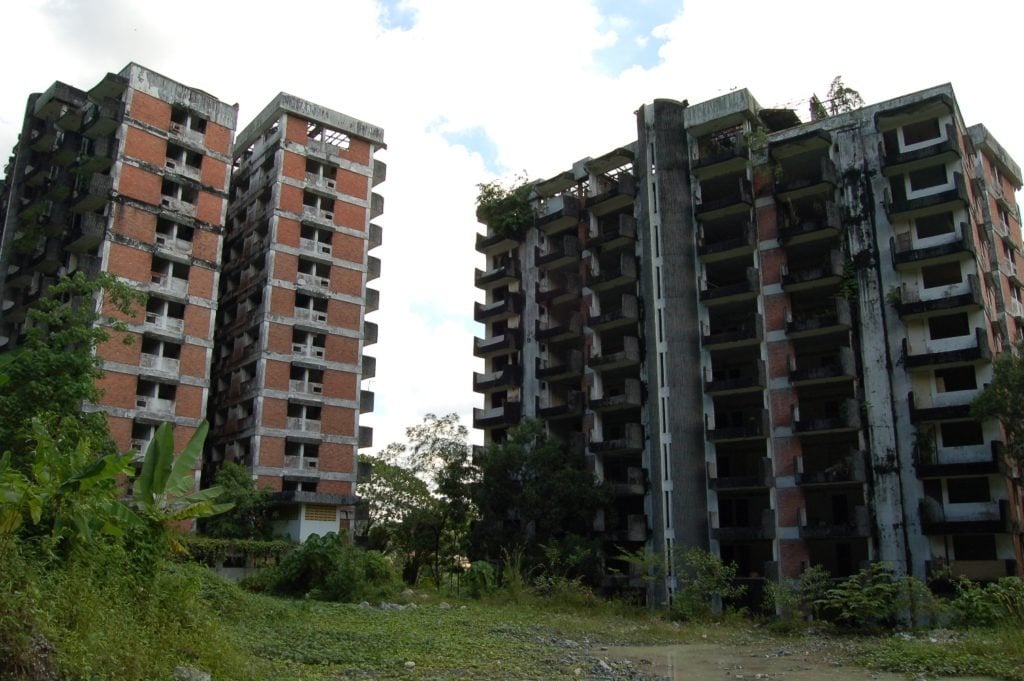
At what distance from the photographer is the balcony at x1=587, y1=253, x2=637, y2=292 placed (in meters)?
43.6

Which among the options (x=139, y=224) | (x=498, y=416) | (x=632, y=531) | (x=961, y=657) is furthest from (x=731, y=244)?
(x=139, y=224)

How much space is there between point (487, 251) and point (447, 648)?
39.6 m

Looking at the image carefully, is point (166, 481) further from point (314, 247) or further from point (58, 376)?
point (314, 247)

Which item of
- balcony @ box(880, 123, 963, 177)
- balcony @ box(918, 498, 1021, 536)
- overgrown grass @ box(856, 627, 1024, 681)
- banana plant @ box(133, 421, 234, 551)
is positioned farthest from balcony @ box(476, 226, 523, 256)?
banana plant @ box(133, 421, 234, 551)

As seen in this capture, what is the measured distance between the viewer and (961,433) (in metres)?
34.5

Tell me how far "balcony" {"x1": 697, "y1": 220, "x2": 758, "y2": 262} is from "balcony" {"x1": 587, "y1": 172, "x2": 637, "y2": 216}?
453cm

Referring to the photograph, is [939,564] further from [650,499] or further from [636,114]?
[636,114]

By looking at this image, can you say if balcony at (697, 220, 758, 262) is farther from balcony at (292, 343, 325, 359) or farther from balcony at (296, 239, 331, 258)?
balcony at (292, 343, 325, 359)

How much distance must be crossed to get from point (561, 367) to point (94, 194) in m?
26.8

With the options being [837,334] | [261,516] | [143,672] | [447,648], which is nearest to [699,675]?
[447,648]

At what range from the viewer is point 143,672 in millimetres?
9164

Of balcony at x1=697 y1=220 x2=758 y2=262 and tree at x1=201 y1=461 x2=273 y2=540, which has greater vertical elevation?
balcony at x1=697 y1=220 x2=758 y2=262

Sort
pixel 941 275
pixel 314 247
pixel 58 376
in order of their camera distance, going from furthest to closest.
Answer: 1. pixel 314 247
2. pixel 941 275
3. pixel 58 376

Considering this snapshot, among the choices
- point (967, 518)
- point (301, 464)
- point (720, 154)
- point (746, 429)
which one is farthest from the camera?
point (301, 464)
